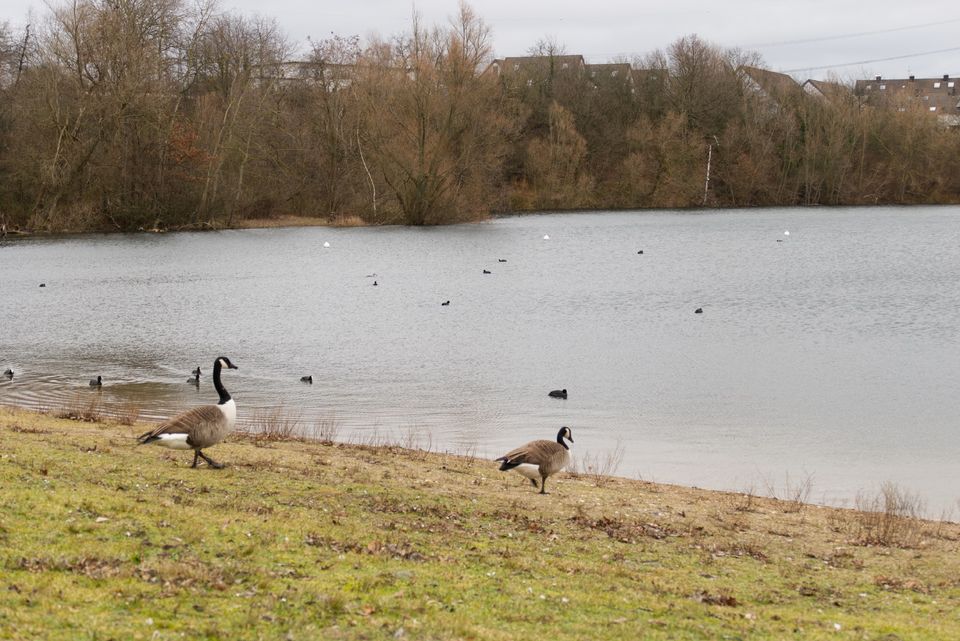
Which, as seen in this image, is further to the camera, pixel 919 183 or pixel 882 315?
pixel 919 183

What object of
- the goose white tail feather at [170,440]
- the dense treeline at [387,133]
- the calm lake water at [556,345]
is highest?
the dense treeline at [387,133]

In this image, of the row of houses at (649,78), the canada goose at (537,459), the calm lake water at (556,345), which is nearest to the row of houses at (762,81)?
the row of houses at (649,78)

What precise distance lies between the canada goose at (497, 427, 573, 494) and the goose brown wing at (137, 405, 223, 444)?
3.65 m

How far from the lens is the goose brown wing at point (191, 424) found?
39.5 feet

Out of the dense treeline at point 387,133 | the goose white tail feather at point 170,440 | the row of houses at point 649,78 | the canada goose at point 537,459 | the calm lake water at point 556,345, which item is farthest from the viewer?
the row of houses at point 649,78

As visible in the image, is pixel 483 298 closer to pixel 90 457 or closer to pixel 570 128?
pixel 90 457

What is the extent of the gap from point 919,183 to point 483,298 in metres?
82.1

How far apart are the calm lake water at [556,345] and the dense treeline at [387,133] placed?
41.1 ft

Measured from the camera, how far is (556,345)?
111 ft

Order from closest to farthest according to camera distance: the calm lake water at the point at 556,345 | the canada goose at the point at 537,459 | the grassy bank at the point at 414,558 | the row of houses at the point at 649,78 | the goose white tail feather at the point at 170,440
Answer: the grassy bank at the point at 414,558, the goose white tail feather at the point at 170,440, the canada goose at the point at 537,459, the calm lake water at the point at 556,345, the row of houses at the point at 649,78

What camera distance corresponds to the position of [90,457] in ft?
41.5

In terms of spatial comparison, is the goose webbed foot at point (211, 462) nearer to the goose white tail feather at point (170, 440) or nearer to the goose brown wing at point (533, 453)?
the goose white tail feather at point (170, 440)

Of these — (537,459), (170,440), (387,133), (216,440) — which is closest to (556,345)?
(537,459)

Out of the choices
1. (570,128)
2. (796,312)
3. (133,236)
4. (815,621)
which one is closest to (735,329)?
(796,312)
